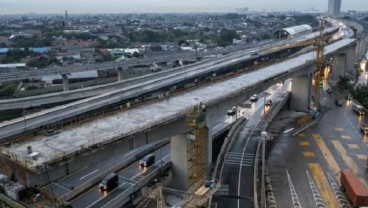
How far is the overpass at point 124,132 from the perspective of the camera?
21109 millimetres

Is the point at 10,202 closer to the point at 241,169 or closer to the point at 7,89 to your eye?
the point at 241,169

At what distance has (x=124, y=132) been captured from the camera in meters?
26.3

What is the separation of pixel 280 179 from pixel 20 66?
3310 inches

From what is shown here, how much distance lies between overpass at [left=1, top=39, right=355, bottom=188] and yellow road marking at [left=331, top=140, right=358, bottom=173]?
1067cm

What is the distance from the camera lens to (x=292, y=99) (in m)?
59.6

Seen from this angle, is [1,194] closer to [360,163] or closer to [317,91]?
[360,163]

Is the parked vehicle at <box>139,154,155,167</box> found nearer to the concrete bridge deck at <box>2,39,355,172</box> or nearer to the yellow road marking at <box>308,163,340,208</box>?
the concrete bridge deck at <box>2,39,355,172</box>

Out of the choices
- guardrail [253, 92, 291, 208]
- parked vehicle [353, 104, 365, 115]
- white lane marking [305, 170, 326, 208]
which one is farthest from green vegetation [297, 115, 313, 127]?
white lane marking [305, 170, 326, 208]

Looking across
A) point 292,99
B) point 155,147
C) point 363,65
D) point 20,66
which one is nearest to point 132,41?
point 20,66

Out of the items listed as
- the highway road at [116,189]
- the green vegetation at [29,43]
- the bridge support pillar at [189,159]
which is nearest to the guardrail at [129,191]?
the highway road at [116,189]

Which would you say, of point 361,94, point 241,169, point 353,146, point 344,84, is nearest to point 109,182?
point 241,169

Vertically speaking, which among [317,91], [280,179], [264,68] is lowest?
[280,179]

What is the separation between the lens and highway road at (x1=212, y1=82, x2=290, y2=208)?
30469 mm

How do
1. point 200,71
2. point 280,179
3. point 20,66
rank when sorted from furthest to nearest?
point 20,66, point 200,71, point 280,179
